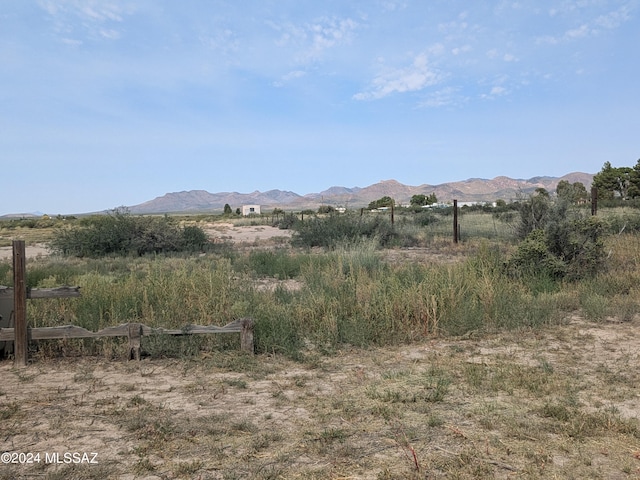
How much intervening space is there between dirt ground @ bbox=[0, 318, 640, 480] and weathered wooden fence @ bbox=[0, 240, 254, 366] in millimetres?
274

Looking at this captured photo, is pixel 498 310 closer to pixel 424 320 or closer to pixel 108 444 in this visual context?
pixel 424 320

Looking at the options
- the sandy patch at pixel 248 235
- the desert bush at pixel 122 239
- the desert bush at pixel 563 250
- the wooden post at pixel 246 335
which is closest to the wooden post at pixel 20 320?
the wooden post at pixel 246 335

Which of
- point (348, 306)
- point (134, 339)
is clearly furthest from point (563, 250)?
point (134, 339)

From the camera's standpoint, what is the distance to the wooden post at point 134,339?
5.96m

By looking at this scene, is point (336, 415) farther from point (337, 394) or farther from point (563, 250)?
point (563, 250)

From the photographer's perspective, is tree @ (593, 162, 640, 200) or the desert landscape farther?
tree @ (593, 162, 640, 200)

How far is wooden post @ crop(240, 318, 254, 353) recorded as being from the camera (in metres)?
6.12

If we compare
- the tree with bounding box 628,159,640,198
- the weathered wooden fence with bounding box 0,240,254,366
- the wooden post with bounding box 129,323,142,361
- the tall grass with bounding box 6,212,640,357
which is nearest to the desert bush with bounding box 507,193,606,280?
the tall grass with bounding box 6,212,640,357

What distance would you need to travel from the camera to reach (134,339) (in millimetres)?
5996

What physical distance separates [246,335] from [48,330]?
7.95 ft

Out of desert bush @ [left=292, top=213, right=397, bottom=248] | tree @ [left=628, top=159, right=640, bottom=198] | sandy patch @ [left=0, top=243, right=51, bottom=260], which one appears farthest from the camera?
tree @ [left=628, top=159, right=640, bottom=198]

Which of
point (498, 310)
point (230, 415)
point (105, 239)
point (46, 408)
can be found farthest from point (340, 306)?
point (105, 239)

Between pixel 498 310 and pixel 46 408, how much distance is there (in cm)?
625

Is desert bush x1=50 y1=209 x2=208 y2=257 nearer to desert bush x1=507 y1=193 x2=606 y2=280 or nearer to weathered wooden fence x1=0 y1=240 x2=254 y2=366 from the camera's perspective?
weathered wooden fence x1=0 y1=240 x2=254 y2=366
